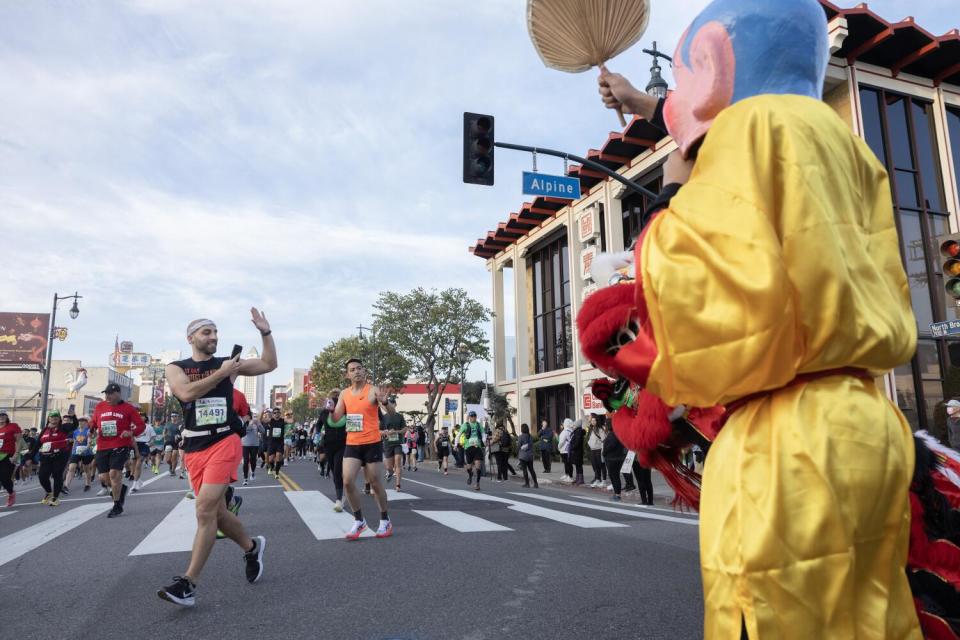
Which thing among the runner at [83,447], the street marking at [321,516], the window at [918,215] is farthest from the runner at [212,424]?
the window at [918,215]

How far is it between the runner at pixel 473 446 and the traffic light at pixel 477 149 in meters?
6.64

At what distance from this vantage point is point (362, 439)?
287 inches

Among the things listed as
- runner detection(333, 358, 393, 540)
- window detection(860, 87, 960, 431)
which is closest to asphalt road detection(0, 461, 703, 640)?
runner detection(333, 358, 393, 540)

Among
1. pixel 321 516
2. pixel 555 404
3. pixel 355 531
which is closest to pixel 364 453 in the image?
pixel 355 531

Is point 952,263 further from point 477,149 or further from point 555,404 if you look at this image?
point 555,404

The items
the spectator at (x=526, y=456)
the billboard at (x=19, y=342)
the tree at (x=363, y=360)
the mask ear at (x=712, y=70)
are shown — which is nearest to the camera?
the mask ear at (x=712, y=70)

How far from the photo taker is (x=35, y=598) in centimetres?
448

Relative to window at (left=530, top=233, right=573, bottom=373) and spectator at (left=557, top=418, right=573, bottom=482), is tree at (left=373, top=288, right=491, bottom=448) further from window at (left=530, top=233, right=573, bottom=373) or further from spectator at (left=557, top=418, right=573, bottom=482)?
spectator at (left=557, top=418, right=573, bottom=482)

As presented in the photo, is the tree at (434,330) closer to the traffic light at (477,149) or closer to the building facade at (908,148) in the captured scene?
the building facade at (908,148)

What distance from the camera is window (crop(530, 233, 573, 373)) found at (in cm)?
3000

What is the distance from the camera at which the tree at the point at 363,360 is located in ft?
117

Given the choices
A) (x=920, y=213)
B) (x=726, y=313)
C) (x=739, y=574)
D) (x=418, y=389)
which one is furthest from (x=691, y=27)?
(x=418, y=389)

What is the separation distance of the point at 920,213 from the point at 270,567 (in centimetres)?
1958

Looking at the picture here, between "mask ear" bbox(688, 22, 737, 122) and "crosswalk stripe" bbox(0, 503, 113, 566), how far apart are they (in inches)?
278
